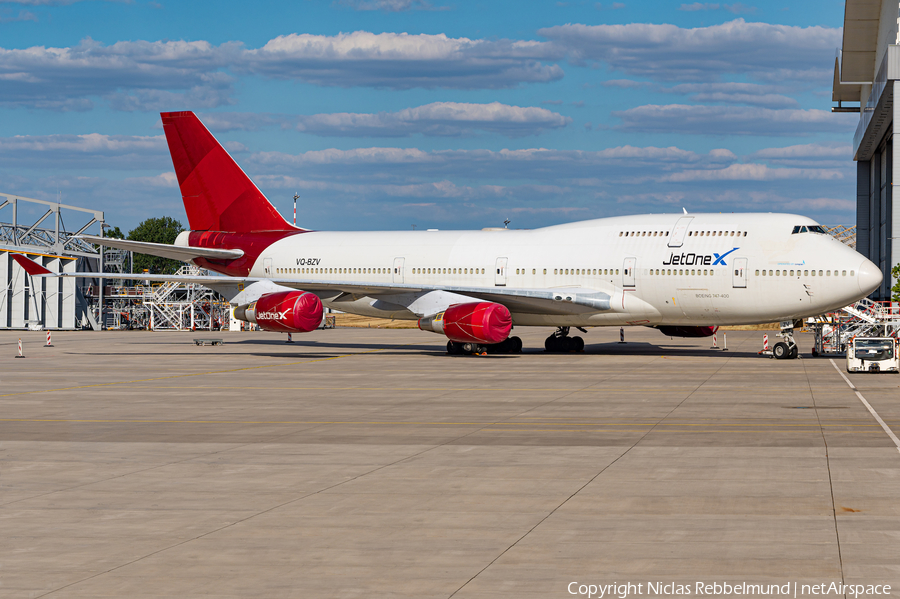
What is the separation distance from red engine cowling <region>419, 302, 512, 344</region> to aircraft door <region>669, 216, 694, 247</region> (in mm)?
6843

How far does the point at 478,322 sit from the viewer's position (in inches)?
1340

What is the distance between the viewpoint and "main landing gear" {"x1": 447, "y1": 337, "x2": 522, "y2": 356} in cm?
3772

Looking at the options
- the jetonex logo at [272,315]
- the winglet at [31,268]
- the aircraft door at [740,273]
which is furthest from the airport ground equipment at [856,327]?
the winglet at [31,268]

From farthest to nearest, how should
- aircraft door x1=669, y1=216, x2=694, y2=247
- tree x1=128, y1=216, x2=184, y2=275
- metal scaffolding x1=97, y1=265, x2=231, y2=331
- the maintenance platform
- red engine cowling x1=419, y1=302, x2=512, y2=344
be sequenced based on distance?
tree x1=128, y1=216, x2=184, y2=275 < metal scaffolding x1=97, y1=265, x2=231, y2=331 < aircraft door x1=669, y1=216, x2=694, y2=247 < red engine cowling x1=419, y1=302, x2=512, y2=344 < the maintenance platform

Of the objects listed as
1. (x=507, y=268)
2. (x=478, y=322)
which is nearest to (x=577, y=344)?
(x=507, y=268)

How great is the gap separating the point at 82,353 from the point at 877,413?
3390cm

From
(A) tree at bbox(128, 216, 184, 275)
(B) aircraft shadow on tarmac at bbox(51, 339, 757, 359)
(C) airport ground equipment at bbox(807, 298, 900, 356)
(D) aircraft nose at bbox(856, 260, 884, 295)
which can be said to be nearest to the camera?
(D) aircraft nose at bbox(856, 260, 884, 295)

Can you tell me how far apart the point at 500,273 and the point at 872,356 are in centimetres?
1472

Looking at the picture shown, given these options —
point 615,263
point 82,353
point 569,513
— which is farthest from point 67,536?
point 82,353

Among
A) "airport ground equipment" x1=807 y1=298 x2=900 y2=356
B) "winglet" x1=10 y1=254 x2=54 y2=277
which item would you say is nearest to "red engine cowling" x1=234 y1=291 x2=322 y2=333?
"winglet" x1=10 y1=254 x2=54 y2=277

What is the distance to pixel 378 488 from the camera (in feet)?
37.4

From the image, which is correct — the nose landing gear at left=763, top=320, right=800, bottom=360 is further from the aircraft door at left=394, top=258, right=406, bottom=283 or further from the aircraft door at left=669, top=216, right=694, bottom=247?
the aircraft door at left=394, top=258, right=406, bottom=283

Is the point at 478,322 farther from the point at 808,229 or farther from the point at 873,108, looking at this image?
the point at 873,108

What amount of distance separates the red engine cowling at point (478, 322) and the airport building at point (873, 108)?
2283 cm
